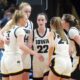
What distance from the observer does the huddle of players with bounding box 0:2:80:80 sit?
633cm

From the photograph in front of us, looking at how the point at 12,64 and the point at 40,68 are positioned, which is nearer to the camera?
the point at 12,64

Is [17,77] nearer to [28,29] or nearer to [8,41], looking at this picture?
[8,41]

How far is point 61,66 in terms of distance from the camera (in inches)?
250

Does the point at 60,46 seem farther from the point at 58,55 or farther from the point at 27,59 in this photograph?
the point at 27,59

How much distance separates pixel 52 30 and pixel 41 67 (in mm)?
821

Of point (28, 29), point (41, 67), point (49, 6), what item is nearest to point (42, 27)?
point (28, 29)

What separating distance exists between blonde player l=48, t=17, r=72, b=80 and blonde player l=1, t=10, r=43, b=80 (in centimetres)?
36

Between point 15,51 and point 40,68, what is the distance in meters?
0.83

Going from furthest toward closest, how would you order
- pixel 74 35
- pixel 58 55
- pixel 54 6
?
pixel 54 6, pixel 74 35, pixel 58 55

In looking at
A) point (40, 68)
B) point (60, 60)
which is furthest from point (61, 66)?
point (40, 68)

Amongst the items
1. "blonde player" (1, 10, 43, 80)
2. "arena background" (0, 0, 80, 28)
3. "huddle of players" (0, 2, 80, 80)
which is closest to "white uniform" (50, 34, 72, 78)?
"huddle of players" (0, 2, 80, 80)

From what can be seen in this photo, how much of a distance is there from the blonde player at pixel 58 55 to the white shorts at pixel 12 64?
521mm

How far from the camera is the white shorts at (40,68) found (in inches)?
275

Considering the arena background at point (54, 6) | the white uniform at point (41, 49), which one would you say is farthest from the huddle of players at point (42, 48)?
the arena background at point (54, 6)
